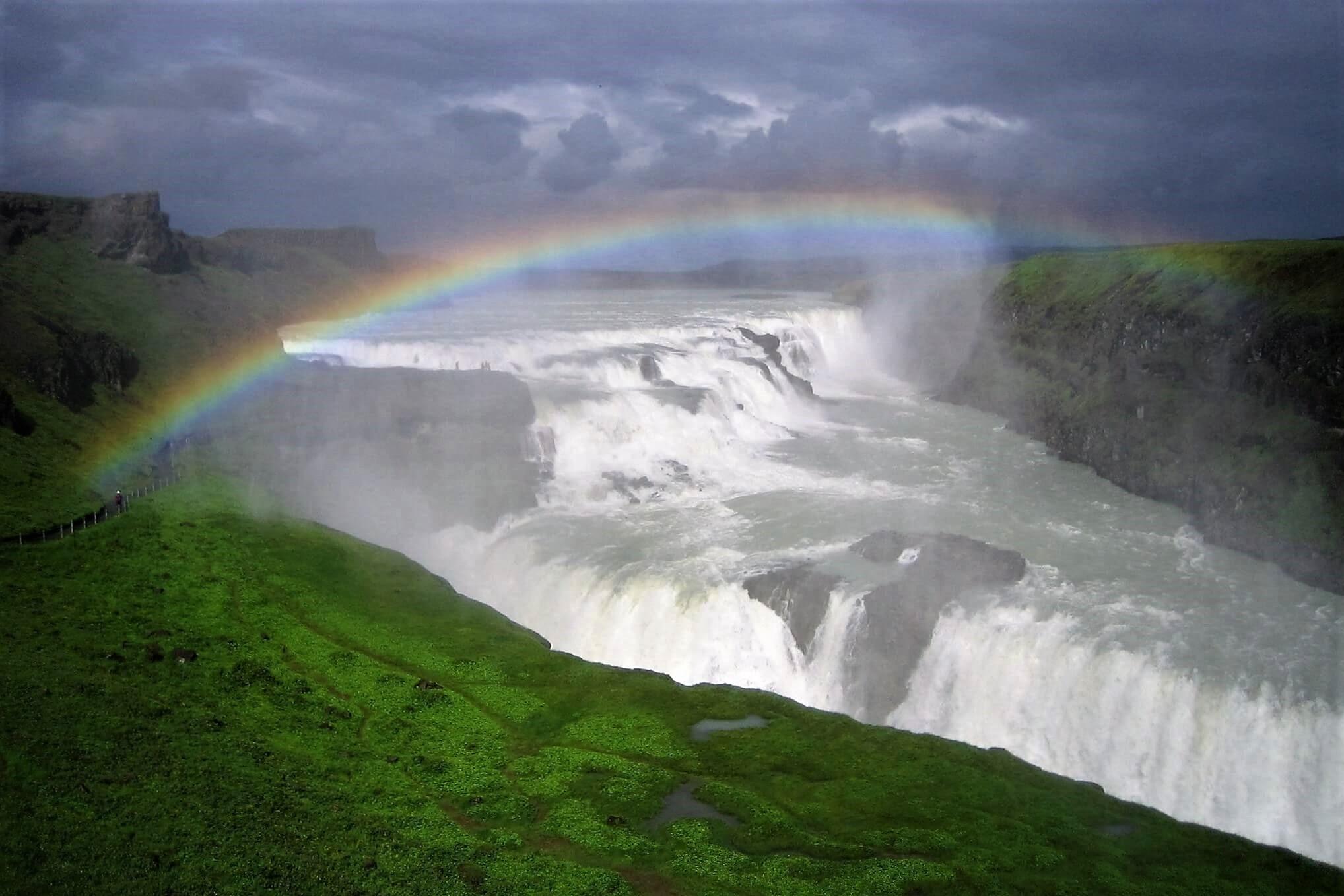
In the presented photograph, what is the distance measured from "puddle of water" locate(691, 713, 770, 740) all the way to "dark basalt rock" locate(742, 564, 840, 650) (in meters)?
5.83

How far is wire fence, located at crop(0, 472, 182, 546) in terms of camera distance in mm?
22438

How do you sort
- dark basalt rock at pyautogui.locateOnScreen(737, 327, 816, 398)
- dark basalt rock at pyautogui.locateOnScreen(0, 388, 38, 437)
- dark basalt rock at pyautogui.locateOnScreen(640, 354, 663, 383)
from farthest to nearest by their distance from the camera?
dark basalt rock at pyautogui.locateOnScreen(737, 327, 816, 398) < dark basalt rock at pyautogui.locateOnScreen(640, 354, 663, 383) < dark basalt rock at pyautogui.locateOnScreen(0, 388, 38, 437)

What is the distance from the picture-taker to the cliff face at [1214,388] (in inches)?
1161

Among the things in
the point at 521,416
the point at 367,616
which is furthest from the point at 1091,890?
the point at 521,416

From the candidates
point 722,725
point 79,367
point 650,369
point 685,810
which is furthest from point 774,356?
point 685,810

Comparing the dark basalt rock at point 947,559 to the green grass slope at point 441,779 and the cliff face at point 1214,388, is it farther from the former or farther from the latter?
the cliff face at point 1214,388

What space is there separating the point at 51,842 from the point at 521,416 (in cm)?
2672

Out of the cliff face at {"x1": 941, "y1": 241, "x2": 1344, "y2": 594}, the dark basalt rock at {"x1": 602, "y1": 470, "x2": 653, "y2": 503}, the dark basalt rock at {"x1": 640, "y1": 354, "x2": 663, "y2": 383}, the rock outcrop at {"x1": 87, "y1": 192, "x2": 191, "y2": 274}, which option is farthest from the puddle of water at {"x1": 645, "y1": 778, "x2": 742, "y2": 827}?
the rock outcrop at {"x1": 87, "y1": 192, "x2": 191, "y2": 274}

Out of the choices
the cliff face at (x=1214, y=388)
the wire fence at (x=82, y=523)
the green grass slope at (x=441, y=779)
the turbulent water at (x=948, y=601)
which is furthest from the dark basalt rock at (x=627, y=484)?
the cliff face at (x=1214, y=388)

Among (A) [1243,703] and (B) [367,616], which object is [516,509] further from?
(A) [1243,703]

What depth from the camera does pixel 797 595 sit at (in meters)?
25.6

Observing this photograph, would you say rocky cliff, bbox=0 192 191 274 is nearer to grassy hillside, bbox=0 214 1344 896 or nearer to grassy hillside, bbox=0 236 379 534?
grassy hillside, bbox=0 236 379 534

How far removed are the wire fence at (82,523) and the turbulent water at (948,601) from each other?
26.9 feet

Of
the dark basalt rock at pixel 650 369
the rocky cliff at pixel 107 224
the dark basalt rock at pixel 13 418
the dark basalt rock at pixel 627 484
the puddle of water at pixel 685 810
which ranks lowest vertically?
the puddle of water at pixel 685 810
